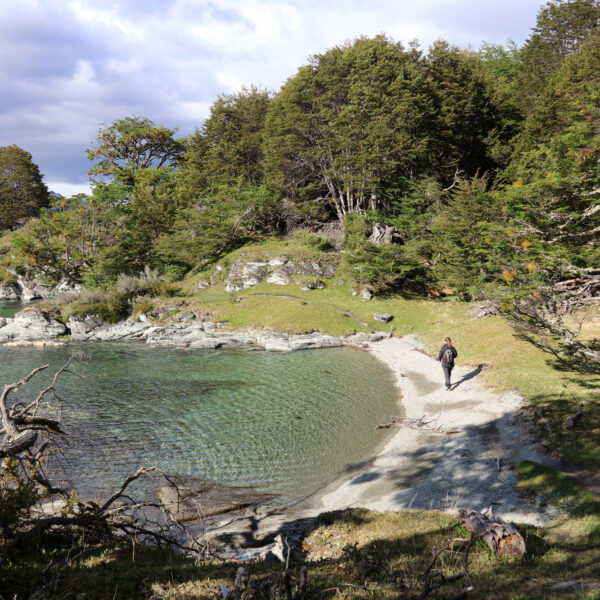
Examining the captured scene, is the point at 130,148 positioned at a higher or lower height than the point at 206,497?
higher

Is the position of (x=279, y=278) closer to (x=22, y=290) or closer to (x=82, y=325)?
(x=82, y=325)

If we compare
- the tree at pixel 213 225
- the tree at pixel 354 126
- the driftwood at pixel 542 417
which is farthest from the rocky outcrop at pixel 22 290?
the driftwood at pixel 542 417

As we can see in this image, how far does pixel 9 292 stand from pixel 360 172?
50.7 m

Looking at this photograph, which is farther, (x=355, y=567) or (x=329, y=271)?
(x=329, y=271)

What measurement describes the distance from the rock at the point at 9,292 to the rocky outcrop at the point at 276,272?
3347 centimetres

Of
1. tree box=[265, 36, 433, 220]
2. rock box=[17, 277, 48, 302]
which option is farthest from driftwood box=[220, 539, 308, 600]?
rock box=[17, 277, 48, 302]

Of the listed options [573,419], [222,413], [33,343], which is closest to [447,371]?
[573,419]

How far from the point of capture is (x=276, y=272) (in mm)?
40219

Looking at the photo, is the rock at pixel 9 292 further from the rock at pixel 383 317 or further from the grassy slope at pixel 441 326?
the rock at pixel 383 317

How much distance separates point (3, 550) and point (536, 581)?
7957 mm

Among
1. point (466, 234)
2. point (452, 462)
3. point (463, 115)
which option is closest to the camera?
point (452, 462)

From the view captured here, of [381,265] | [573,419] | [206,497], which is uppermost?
[381,265]

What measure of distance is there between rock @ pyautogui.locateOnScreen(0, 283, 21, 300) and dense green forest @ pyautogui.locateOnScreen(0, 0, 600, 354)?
2444 mm

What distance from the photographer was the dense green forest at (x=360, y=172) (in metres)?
36.8
